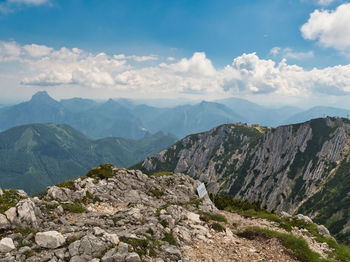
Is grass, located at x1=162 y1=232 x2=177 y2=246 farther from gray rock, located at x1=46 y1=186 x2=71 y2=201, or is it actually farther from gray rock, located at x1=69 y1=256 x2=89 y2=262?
gray rock, located at x1=46 y1=186 x2=71 y2=201

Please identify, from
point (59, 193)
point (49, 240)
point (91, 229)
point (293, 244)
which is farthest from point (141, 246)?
point (59, 193)

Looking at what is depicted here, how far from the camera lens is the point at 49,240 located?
13.1 meters

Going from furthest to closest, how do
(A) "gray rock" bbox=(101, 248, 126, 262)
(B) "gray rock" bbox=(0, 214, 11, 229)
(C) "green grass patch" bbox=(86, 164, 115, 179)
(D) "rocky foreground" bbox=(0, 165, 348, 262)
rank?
(C) "green grass patch" bbox=(86, 164, 115, 179) < (B) "gray rock" bbox=(0, 214, 11, 229) < (D) "rocky foreground" bbox=(0, 165, 348, 262) < (A) "gray rock" bbox=(101, 248, 126, 262)

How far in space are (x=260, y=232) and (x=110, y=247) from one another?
15.4 m

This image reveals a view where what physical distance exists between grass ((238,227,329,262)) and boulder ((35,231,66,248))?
55.0 ft

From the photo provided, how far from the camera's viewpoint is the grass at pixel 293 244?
16.9 meters

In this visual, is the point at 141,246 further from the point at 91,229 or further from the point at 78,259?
the point at 91,229

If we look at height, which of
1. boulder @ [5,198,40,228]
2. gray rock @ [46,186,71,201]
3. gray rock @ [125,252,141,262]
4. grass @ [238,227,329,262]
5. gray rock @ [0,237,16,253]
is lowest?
gray rock @ [46,186,71,201]

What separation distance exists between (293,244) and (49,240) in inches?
757

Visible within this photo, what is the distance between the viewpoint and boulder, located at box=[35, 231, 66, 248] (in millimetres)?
12992

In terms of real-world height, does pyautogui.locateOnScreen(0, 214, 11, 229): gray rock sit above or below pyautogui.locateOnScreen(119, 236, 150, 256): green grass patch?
below

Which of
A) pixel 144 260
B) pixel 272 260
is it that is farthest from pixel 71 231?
pixel 272 260

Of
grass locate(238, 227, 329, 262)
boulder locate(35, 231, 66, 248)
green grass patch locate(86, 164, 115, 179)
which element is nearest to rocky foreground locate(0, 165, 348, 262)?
boulder locate(35, 231, 66, 248)

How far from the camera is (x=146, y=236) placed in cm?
1587
